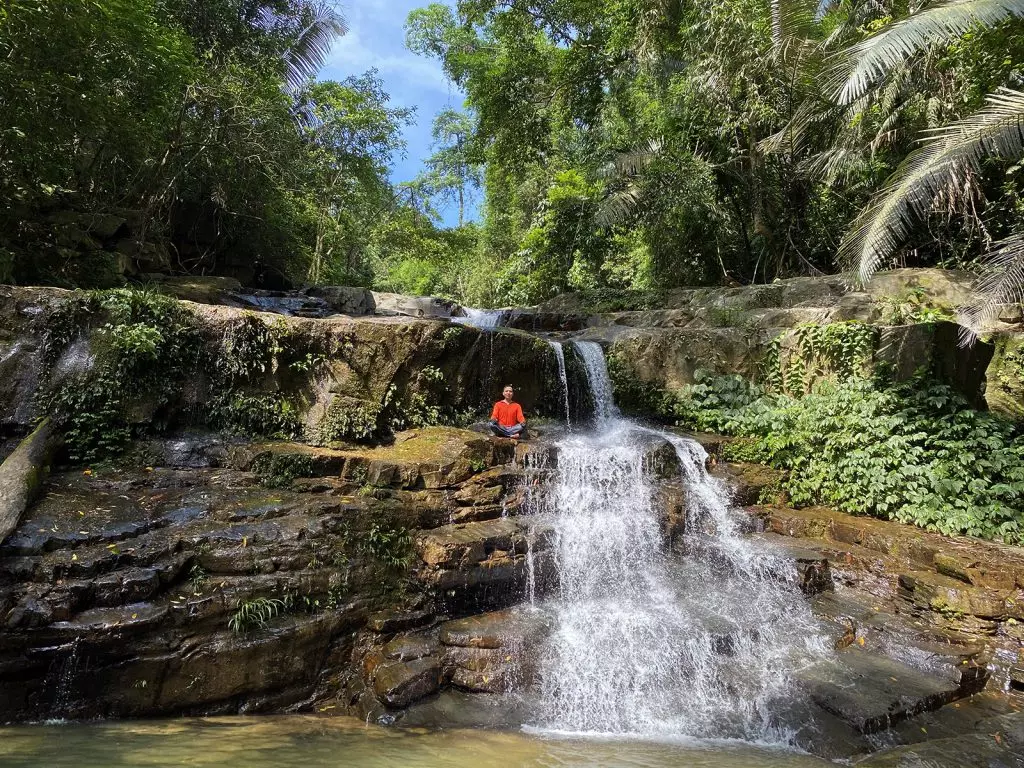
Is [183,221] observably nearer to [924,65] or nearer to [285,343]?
[285,343]

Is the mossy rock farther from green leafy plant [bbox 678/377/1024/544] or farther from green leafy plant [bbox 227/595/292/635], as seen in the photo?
green leafy plant [bbox 227/595/292/635]

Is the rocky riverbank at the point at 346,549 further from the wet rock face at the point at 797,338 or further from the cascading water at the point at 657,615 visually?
the cascading water at the point at 657,615

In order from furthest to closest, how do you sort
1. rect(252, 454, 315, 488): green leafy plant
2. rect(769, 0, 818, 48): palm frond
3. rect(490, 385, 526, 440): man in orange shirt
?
rect(769, 0, 818, 48): palm frond → rect(490, 385, 526, 440): man in orange shirt → rect(252, 454, 315, 488): green leafy plant

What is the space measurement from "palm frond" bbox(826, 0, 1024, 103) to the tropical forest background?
35mm

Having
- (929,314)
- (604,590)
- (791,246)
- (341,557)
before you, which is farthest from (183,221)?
(929,314)

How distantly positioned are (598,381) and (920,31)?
7.11 m

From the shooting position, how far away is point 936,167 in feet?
24.8

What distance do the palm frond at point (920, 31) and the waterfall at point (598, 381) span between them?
5.84m

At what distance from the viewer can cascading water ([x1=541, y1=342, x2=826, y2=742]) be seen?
5.07 m

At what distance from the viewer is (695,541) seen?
293 inches

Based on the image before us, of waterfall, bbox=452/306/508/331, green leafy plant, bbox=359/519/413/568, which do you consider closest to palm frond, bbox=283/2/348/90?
waterfall, bbox=452/306/508/331

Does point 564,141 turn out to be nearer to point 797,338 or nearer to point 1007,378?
point 797,338

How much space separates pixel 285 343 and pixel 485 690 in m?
5.72

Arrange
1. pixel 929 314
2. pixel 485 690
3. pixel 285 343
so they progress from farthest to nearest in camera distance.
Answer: pixel 929 314 → pixel 285 343 → pixel 485 690
